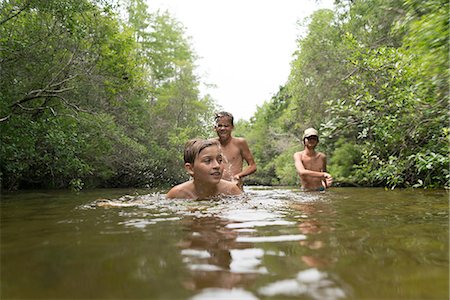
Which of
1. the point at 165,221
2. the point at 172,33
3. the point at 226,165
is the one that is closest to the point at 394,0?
the point at 226,165

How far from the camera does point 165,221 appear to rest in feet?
9.12

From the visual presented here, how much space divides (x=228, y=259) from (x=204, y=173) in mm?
3037

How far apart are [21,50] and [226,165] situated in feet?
20.8

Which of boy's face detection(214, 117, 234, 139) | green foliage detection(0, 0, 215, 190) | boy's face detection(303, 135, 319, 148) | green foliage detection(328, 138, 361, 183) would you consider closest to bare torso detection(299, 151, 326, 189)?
boy's face detection(303, 135, 319, 148)

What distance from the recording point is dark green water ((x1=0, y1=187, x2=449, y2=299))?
115 cm

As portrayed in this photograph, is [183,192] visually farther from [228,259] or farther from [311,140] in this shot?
[311,140]

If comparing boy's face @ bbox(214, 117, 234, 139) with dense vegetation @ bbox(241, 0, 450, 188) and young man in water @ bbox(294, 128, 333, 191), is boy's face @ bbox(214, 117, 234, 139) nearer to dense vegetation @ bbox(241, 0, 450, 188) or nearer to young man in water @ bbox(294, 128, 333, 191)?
young man in water @ bbox(294, 128, 333, 191)

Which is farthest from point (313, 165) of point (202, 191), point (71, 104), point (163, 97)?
point (163, 97)

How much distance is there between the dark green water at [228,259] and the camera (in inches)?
45.1

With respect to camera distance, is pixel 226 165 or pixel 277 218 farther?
pixel 226 165

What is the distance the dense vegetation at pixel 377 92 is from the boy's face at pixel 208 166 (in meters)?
2.58

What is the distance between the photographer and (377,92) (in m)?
10.4

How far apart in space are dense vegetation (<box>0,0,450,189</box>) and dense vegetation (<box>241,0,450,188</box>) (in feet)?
0.12

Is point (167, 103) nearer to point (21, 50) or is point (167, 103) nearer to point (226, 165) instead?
point (21, 50)
